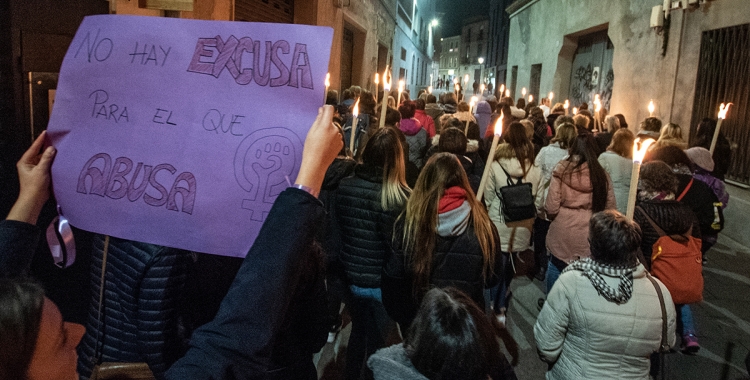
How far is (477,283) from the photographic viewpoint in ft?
10.7

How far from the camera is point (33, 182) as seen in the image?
1.62 meters

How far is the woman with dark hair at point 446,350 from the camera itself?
1.70 m

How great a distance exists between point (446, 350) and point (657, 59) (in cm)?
1115

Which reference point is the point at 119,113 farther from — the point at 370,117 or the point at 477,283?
the point at 370,117

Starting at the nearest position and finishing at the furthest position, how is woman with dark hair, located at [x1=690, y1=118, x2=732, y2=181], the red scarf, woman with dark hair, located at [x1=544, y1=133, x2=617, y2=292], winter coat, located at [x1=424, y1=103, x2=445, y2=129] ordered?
the red scarf
woman with dark hair, located at [x1=544, y1=133, x2=617, y2=292]
woman with dark hair, located at [x1=690, y1=118, x2=732, y2=181]
winter coat, located at [x1=424, y1=103, x2=445, y2=129]

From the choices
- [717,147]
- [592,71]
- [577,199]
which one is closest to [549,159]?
[577,199]

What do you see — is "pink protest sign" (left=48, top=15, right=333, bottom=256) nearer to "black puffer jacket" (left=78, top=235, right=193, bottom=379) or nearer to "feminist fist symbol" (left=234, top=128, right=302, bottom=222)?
"feminist fist symbol" (left=234, top=128, right=302, bottom=222)

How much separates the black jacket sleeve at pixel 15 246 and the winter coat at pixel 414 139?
576 centimetres

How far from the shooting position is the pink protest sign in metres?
1.63

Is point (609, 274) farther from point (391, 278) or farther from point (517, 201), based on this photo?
point (517, 201)

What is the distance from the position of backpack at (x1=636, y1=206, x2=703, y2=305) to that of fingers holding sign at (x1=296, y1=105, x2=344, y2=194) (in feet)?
9.11

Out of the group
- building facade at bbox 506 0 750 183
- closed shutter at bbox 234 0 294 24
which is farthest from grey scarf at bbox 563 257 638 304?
building facade at bbox 506 0 750 183

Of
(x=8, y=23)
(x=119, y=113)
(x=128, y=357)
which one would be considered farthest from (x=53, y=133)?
(x=8, y=23)

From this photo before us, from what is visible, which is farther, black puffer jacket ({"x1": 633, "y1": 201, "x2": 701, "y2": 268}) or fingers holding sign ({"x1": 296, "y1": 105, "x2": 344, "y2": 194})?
black puffer jacket ({"x1": 633, "y1": 201, "x2": 701, "y2": 268})
